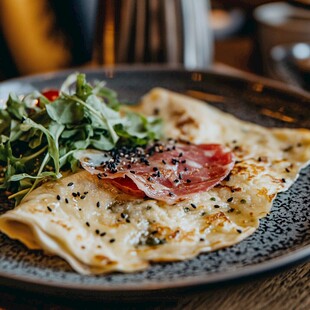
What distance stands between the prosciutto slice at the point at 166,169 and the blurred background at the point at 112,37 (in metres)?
1.52

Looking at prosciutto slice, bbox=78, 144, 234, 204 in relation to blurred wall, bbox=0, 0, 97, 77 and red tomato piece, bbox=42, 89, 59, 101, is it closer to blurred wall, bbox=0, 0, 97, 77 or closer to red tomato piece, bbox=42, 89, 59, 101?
red tomato piece, bbox=42, 89, 59, 101

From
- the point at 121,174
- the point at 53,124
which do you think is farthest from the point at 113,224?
the point at 53,124

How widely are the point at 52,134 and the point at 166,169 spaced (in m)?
0.53

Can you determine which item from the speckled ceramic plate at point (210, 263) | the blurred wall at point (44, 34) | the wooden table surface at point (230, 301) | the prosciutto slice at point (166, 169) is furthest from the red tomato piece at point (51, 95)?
the blurred wall at point (44, 34)

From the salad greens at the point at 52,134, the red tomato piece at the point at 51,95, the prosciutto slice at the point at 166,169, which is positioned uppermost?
the red tomato piece at the point at 51,95

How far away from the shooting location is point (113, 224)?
80.9 inches

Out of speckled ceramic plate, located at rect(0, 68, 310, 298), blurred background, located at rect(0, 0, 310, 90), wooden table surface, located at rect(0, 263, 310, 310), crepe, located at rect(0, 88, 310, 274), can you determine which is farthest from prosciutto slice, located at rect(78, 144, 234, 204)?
blurred background, located at rect(0, 0, 310, 90)

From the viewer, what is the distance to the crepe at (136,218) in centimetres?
190

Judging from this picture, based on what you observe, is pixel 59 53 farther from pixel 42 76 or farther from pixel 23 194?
pixel 23 194

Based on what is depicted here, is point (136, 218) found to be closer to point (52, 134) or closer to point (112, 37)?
point (52, 134)

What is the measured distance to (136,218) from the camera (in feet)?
6.81

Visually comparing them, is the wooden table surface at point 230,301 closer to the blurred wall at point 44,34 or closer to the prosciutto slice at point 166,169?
the prosciutto slice at point 166,169

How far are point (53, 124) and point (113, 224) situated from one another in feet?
2.08

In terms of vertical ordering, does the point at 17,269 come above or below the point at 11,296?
above
